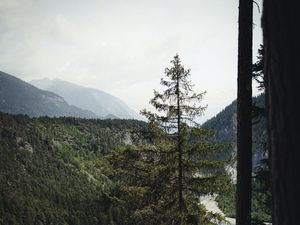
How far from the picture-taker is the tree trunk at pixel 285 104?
2545 mm

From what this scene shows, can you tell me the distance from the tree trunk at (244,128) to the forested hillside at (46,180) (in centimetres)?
7884

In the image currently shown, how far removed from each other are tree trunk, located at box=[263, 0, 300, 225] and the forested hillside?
270 ft

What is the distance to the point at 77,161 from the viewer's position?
17625 cm

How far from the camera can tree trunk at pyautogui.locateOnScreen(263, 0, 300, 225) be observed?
2.54 metres

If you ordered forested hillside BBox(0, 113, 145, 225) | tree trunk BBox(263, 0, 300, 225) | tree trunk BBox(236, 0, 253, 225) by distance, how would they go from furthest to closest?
forested hillside BBox(0, 113, 145, 225)
tree trunk BBox(236, 0, 253, 225)
tree trunk BBox(263, 0, 300, 225)

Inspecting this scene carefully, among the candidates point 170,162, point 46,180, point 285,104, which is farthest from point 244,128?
point 46,180

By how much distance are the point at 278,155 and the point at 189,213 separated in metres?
12.0

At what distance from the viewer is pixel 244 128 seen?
243 inches

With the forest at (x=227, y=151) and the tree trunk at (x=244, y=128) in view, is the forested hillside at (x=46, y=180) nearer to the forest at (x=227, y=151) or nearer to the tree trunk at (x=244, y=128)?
the forest at (x=227, y=151)

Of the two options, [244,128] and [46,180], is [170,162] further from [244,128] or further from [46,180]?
[46,180]

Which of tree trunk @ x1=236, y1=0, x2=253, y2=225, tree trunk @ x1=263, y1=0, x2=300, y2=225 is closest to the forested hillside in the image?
tree trunk @ x1=236, y1=0, x2=253, y2=225

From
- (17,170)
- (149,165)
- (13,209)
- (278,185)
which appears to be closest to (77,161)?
(17,170)

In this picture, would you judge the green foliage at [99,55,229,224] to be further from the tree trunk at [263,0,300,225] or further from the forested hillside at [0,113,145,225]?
the forested hillside at [0,113,145,225]

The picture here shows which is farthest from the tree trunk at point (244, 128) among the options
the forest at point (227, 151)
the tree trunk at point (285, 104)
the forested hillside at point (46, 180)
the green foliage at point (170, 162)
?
the forested hillside at point (46, 180)
